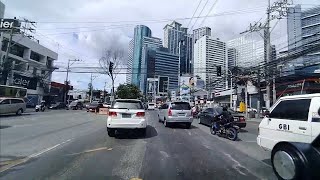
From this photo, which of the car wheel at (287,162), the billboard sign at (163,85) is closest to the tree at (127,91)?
the billboard sign at (163,85)

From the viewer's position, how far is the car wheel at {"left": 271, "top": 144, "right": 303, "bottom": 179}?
6254mm

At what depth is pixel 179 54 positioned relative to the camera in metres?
47.1

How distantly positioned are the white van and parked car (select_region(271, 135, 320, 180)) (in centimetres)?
51

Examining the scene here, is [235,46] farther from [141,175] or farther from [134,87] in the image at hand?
[134,87]

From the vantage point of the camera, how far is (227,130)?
14.9m

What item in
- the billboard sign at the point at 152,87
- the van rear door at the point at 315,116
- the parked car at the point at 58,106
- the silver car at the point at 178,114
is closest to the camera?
the van rear door at the point at 315,116

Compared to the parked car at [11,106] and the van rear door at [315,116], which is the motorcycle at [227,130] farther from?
the parked car at [11,106]

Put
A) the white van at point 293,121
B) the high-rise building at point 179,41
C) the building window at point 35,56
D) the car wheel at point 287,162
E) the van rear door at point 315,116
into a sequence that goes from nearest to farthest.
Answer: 1. the car wheel at point 287,162
2. the van rear door at point 315,116
3. the white van at point 293,121
4. the high-rise building at point 179,41
5. the building window at point 35,56

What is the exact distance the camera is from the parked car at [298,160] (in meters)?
5.98

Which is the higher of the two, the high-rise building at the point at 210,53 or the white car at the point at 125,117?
the high-rise building at the point at 210,53

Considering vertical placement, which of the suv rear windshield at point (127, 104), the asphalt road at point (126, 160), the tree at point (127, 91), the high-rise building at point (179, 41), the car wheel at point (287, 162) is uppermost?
the high-rise building at point (179, 41)

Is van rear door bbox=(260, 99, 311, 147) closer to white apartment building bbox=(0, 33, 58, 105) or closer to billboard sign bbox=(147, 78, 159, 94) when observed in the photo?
white apartment building bbox=(0, 33, 58, 105)

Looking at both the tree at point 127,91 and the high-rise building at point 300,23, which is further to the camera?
the tree at point 127,91

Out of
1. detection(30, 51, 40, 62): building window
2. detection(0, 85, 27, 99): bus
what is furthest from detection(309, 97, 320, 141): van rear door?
detection(30, 51, 40, 62): building window
